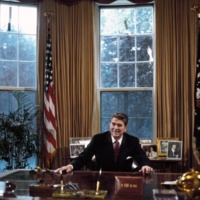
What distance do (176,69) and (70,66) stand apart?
5.32ft

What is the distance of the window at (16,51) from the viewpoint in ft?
19.4

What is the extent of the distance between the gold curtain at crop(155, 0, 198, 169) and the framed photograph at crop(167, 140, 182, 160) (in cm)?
31

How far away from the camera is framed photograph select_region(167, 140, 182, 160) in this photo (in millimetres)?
5285

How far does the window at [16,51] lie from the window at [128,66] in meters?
1.11

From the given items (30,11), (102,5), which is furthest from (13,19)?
(102,5)

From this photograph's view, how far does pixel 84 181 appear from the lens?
9.02 ft

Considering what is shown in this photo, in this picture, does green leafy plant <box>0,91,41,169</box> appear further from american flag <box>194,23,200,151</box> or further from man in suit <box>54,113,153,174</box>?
american flag <box>194,23,200,151</box>

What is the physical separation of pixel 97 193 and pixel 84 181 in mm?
638

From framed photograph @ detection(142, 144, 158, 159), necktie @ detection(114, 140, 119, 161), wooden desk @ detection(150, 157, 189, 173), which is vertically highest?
A: necktie @ detection(114, 140, 119, 161)

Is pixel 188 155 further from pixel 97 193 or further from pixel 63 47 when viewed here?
pixel 97 193

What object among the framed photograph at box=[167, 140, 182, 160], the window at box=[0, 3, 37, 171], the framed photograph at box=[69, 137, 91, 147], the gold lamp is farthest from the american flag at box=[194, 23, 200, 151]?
the gold lamp

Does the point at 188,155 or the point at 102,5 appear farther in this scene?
the point at 102,5

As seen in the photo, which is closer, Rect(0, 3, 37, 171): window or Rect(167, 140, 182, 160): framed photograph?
Rect(167, 140, 182, 160): framed photograph

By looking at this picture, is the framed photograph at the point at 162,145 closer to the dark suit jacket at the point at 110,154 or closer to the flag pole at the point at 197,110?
the flag pole at the point at 197,110
